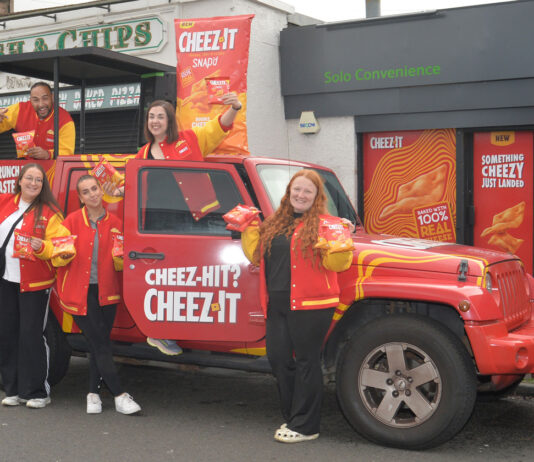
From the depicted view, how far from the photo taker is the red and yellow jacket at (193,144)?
219 inches

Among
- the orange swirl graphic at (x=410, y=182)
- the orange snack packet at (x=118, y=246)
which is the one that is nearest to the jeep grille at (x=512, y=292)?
the orange snack packet at (x=118, y=246)

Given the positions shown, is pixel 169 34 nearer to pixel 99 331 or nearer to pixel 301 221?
pixel 99 331

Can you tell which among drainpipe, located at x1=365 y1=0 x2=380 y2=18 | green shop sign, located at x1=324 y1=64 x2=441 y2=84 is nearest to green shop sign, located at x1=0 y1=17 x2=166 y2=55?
green shop sign, located at x1=324 y1=64 x2=441 y2=84

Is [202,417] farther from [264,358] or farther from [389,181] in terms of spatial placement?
[389,181]

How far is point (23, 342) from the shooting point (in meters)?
5.58

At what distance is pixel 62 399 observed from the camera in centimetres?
595

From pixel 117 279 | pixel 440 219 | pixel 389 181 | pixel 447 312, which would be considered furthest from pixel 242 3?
pixel 447 312

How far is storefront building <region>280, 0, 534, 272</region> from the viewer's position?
10.6 m

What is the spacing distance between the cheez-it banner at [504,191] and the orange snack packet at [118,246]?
23.3 ft

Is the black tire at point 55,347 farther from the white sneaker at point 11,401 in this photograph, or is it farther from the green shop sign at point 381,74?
the green shop sign at point 381,74

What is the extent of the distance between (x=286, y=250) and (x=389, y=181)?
7450 mm

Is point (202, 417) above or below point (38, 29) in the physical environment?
below

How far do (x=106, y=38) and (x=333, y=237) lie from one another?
9.57 metres

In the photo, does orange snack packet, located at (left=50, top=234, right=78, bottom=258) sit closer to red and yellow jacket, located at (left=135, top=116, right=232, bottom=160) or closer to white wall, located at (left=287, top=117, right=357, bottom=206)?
red and yellow jacket, located at (left=135, top=116, right=232, bottom=160)
